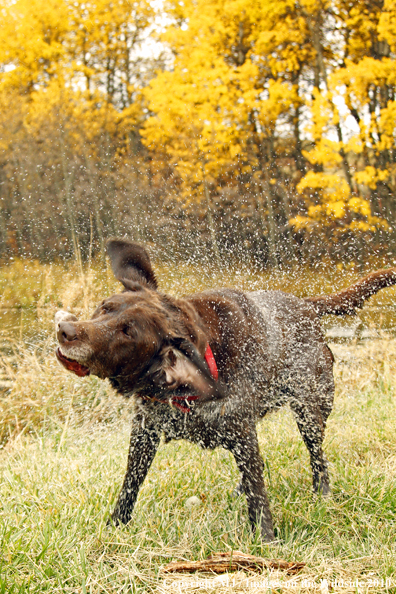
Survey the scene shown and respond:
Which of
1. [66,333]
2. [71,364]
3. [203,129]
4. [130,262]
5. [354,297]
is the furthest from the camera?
[203,129]

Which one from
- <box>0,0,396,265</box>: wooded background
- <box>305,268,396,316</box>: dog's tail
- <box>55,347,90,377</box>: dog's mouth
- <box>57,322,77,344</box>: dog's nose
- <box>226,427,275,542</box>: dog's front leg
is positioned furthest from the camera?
<box>0,0,396,265</box>: wooded background

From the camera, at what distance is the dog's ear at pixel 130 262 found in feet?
7.00

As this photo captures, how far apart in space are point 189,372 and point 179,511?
0.92m

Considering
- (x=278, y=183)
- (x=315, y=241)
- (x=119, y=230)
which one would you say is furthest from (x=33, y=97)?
(x=315, y=241)

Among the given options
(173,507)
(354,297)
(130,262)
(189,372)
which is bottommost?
(173,507)

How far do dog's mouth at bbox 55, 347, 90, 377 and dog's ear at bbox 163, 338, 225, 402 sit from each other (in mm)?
295

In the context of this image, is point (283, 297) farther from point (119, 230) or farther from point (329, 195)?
point (119, 230)

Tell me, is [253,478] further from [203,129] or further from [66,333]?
[203,129]

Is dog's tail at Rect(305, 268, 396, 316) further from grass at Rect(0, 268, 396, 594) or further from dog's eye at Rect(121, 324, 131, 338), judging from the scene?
dog's eye at Rect(121, 324, 131, 338)

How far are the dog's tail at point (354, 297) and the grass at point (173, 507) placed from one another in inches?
34.8

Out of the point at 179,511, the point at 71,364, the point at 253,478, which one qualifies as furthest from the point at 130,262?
the point at 179,511

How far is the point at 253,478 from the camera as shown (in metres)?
2.00

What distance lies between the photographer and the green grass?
1.70 metres

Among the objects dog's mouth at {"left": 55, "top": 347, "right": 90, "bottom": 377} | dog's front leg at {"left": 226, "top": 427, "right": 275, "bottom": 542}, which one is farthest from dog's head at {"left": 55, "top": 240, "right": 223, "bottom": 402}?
dog's front leg at {"left": 226, "top": 427, "right": 275, "bottom": 542}
